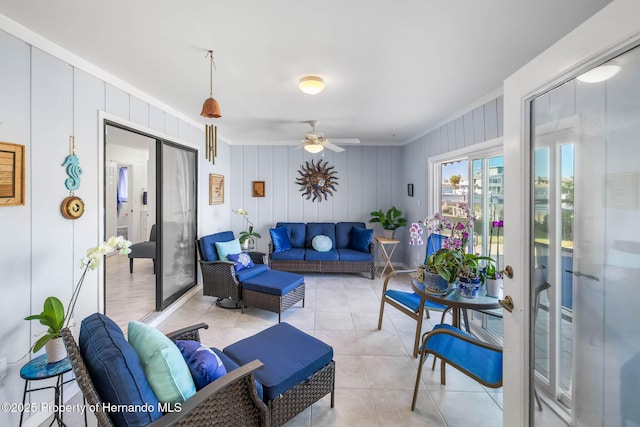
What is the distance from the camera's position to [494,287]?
6.85ft

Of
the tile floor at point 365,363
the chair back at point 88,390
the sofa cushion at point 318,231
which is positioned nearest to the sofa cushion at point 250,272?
the tile floor at point 365,363

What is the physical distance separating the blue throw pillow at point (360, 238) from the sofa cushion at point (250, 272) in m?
1.89

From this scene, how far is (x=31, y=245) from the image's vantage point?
1.75 meters

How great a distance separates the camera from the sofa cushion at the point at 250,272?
3.43m

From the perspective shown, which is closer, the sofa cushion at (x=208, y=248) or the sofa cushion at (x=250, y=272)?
the sofa cushion at (x=250, y=272)

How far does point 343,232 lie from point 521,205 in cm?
406

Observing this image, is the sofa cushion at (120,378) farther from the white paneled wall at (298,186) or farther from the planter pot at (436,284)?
the white paneled wall at (298,186)

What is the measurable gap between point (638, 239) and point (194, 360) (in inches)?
72.0

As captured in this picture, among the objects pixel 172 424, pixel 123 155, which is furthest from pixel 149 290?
pixel 123 155

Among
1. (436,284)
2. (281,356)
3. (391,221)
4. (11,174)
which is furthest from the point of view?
(391,221)

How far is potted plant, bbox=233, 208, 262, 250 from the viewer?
4.94 m

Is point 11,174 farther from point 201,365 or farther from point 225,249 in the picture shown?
point 225,249

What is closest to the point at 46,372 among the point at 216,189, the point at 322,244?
the point at 216,189

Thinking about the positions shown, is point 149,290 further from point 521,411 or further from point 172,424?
point 521,411
